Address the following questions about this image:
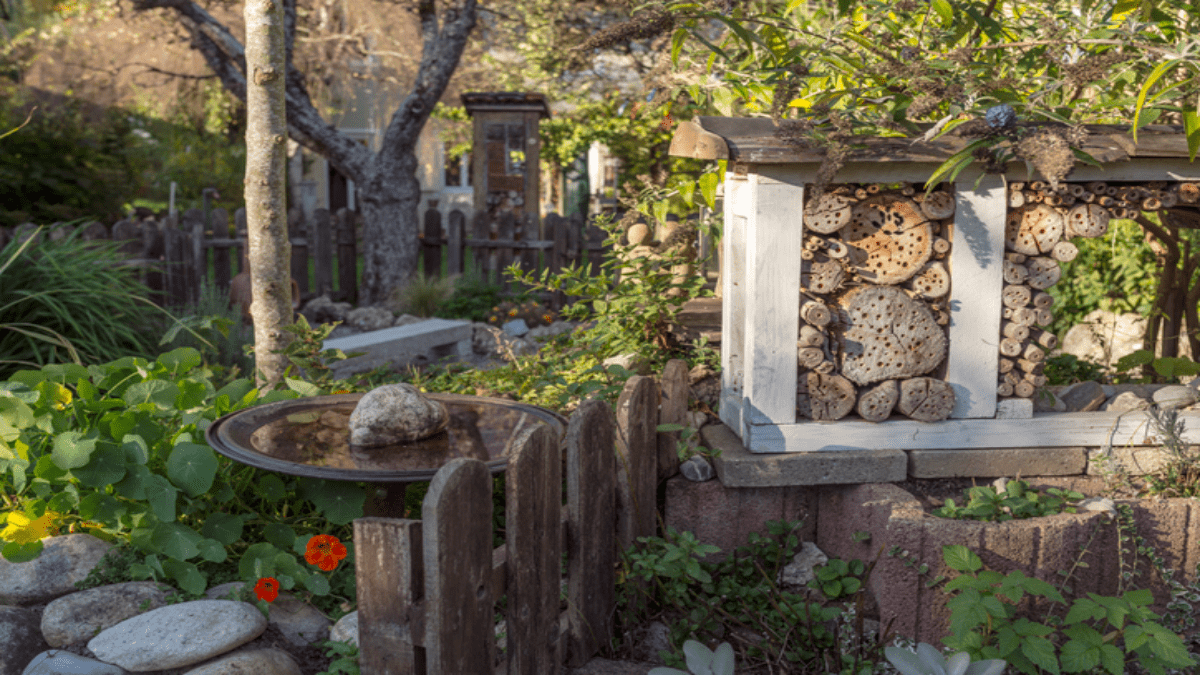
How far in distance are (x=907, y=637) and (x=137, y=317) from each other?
445 centimetres

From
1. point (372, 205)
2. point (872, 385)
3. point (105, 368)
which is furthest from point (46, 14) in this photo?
point (872, 385)

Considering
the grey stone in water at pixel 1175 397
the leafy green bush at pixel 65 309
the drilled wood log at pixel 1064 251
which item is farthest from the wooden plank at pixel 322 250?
the grey stone in water at pixel 1175 397

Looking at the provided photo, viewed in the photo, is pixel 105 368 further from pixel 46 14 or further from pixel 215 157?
pixel 46 14

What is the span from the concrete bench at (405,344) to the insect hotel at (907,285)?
3.53m

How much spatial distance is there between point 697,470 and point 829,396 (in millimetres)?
518

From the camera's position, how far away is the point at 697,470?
10.2 ft

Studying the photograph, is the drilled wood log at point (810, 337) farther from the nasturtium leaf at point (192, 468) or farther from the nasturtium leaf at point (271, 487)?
the nasturtium leaf at point (192, 468)

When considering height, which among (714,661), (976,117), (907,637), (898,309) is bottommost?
(907,637)

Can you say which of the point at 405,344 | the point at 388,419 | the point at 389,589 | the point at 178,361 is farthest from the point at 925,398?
the point at 405,344

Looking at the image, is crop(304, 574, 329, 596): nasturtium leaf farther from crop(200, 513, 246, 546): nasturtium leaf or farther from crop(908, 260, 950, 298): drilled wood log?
crop(908, 260, 950, 298): drilled wood log

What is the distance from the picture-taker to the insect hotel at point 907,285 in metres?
2.96

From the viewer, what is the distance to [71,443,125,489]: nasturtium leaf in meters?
2.61

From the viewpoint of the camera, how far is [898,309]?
3033mm

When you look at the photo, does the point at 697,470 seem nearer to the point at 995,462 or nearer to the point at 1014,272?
the point at 995,462
